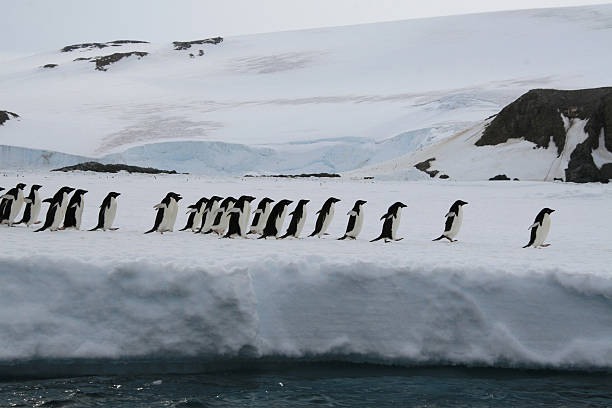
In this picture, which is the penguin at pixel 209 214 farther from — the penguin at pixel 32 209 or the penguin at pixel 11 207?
the penguin at pixel 11 207

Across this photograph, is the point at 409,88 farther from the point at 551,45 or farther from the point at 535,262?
the point at 535,262

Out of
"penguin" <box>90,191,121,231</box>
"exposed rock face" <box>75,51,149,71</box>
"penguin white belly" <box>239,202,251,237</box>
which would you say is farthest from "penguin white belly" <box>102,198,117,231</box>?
"exposed rock face" <box>75,51,149,71</box>

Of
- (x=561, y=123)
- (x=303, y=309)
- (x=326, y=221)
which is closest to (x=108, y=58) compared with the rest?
(x=561, y=123)

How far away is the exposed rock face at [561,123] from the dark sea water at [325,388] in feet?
50.9

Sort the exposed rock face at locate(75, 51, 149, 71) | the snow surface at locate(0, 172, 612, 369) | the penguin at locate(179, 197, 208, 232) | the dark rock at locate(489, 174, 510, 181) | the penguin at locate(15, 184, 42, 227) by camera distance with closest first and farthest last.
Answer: the snow surface at locate(0, 172, 612, 369) < the penguin at locate(15, 184, 42, 227) < the penguin at locate(179, 197, 208, 232) < the dark rock at locate(489, 174, 510, 181) < the exposed rock face at locate(75, 51, 149, 71)

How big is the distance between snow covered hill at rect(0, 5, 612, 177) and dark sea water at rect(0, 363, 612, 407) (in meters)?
24.8

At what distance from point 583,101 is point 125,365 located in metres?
19.8

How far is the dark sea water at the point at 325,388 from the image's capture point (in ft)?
15.3

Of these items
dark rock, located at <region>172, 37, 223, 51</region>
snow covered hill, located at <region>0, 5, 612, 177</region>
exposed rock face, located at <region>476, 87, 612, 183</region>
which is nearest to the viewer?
exposed rock face, located at <region>476, 87, 612, 183</region>

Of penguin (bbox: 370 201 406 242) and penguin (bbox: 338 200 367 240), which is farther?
penguin (bbox: 338 200 367 240)

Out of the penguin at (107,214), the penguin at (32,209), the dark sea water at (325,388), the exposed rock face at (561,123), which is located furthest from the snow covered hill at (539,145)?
the dark sea water at (325,388)

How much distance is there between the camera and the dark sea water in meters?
4.66

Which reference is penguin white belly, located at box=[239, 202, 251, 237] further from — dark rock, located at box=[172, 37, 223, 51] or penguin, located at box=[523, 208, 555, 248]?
dark rock, located at box=[172, 37, 223, 51]

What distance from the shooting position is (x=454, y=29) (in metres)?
58.6
